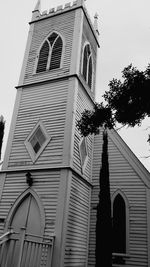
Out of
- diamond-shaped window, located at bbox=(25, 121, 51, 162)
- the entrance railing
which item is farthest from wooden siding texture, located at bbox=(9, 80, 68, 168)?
the entrance railing

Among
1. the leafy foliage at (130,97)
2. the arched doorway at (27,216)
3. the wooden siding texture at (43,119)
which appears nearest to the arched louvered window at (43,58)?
the wooden siding texture at (43,119)

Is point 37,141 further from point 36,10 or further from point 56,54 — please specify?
point 36,10

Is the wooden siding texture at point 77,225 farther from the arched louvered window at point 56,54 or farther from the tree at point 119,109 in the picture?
the arched louvered window at point 56,54

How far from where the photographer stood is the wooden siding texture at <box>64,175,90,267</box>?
383 inches

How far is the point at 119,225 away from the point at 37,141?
504 cm

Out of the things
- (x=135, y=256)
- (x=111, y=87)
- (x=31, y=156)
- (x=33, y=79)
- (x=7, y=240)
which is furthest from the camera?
(x=33, y=79)

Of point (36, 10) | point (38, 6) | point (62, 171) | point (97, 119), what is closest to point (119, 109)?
point (97, 119)

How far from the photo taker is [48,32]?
1516 centimetres

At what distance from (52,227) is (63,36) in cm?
989

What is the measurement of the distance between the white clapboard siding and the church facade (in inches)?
1.4

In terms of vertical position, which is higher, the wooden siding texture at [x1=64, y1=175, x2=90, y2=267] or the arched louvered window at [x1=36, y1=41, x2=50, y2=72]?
the arched louvered window at [x1=36, y1=41, x2=50, y2=72]

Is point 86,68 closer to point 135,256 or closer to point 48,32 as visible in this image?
point 48,32

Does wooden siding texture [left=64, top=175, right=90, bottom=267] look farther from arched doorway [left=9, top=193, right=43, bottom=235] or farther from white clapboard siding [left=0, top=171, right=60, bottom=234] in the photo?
arched doorway [left=9, top=193, right=43, bottom=235]

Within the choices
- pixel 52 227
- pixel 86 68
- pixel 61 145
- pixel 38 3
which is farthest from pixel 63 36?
pixel 52 227
